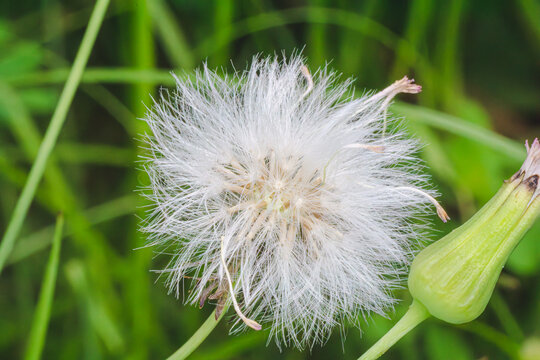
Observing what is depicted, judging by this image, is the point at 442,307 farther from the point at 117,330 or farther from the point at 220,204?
the point at 117,330

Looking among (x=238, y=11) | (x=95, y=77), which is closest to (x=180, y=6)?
(x=238, y=11)

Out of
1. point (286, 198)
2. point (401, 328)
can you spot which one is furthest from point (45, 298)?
point (401, 328)

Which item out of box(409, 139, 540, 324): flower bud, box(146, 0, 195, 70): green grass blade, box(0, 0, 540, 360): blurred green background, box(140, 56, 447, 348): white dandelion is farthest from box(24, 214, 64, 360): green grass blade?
box(146, 0, 195, 70): green grass blade

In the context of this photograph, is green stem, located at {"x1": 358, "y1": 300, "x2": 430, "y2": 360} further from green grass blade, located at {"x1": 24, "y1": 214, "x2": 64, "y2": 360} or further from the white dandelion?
green grass blade, located at {"x1": 24, "y1": 214, "x2": 64, "y2": 360}

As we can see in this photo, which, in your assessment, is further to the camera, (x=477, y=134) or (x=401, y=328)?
(x=477, y=134)

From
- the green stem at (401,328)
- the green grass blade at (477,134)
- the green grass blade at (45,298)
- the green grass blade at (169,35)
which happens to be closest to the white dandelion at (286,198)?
the green stem at (401,328)

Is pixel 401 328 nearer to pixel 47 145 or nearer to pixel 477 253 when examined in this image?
pixel 477 253
